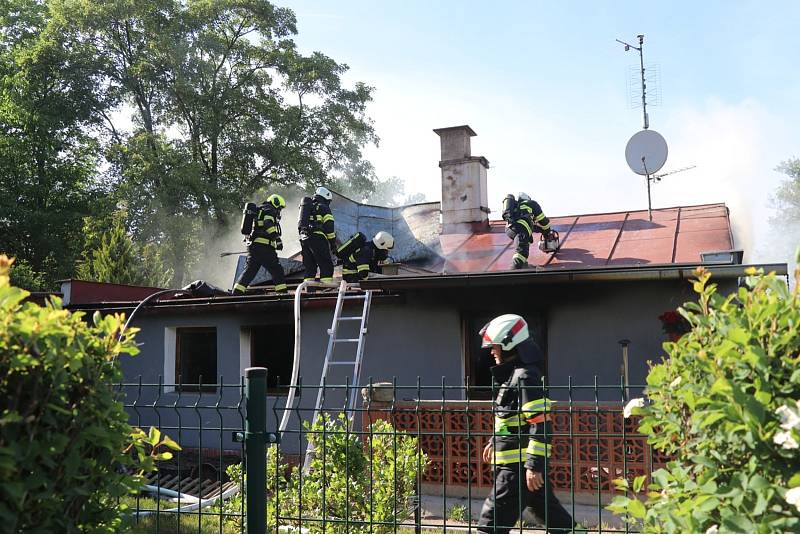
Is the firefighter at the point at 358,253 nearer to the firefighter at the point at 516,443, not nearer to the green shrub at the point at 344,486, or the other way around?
the firefighter at the point at 516,443

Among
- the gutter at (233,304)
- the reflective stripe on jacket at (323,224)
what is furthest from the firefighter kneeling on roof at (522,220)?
the reflective stripe on jacket at (323,224)

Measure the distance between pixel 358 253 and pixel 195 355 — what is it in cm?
326

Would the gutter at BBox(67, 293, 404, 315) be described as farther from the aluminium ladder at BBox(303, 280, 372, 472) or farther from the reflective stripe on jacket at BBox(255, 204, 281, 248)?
the reflective stripe on jacket at BBox(255, 204, 281, 248)

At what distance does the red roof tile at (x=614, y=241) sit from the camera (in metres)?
11.3

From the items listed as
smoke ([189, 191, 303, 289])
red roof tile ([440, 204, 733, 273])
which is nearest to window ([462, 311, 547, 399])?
red roof tile ([440, 204, 733, 273])

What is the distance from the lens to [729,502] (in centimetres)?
233

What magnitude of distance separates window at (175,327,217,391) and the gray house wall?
485 millimetres

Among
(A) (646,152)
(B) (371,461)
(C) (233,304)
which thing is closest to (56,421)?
(B) (371,461)

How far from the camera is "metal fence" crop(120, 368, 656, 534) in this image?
13.2 feet

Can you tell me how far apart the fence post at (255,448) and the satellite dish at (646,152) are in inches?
428

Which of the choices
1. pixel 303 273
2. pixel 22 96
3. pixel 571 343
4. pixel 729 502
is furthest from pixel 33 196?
pixel 729 502

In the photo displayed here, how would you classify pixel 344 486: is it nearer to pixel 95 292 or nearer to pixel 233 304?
pixel 233 304

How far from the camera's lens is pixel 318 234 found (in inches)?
495

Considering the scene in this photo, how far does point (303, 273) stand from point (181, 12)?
1915cm
